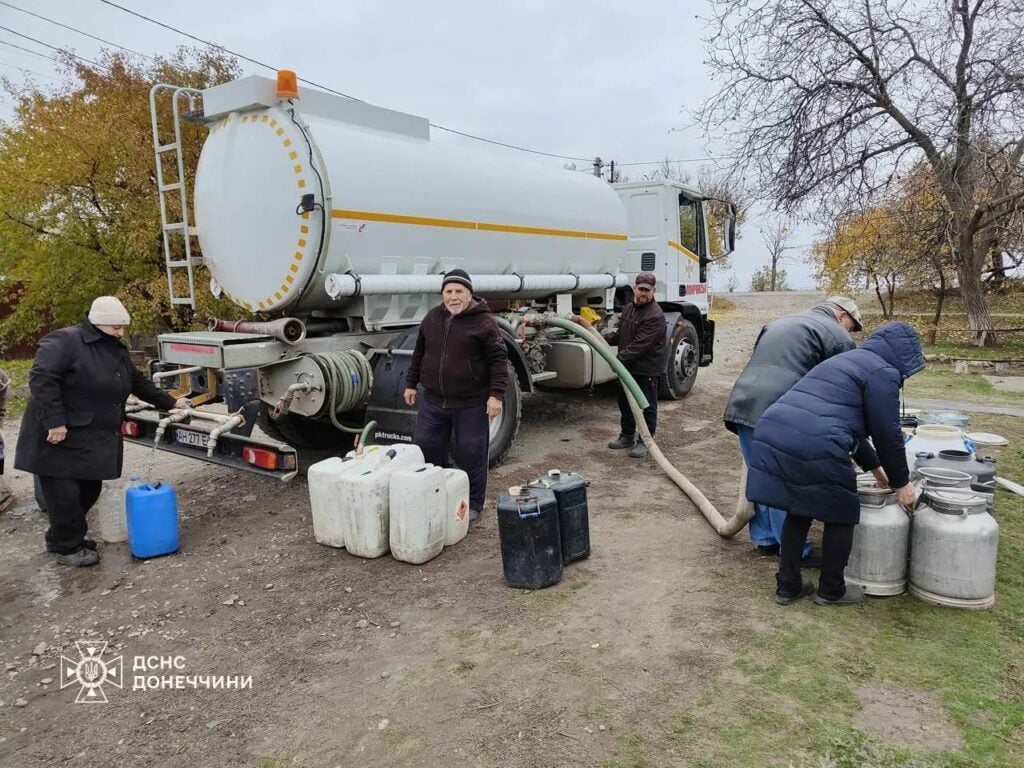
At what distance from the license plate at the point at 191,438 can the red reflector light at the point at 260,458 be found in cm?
32

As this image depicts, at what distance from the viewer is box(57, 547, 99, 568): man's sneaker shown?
4.35 m

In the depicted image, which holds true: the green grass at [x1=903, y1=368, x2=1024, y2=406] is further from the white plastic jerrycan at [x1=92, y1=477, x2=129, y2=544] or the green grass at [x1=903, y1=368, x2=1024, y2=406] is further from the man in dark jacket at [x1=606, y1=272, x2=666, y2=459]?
the white plastic jerrycan at [x1=92, y1=477, x2=129, y2=544]

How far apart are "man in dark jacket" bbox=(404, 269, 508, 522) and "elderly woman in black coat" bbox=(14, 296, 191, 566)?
5.91 feet

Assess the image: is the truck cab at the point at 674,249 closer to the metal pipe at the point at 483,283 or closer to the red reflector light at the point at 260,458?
the metal pipe at the point at 483,283

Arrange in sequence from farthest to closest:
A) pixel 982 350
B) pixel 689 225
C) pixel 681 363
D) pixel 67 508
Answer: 1. pixel 982 350
2. pixel 689 225
3. pixel 681 363
4. pixel 67 508

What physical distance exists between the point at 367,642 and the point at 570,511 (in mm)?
1338

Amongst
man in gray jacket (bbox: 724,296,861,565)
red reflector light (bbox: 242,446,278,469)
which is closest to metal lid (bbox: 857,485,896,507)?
man in gray jacket (bbox: 724,296,861,565)

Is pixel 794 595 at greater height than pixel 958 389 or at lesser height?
lesser

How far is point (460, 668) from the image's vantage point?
317cm

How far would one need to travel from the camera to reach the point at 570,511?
4.15 metres

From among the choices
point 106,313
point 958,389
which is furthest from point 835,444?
point 958,389

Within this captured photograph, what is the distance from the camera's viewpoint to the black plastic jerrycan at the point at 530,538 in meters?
3.81

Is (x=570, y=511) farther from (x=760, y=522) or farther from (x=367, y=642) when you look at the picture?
(x=367, y=642)

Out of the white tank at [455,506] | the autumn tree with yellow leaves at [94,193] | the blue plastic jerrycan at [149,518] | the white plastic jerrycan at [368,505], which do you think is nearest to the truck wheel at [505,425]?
the white tank at [455,506]
